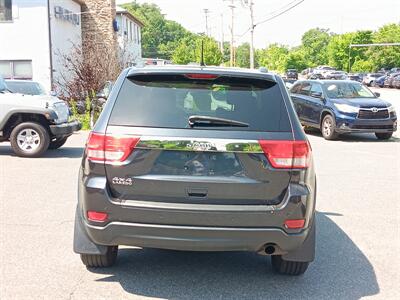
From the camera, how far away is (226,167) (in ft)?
12.2

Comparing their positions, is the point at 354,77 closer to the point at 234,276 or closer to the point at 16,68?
the point at 16,68

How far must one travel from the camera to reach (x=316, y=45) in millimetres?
128750

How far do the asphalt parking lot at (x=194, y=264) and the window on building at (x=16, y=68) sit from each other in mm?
20924

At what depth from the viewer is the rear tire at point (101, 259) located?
4359mm

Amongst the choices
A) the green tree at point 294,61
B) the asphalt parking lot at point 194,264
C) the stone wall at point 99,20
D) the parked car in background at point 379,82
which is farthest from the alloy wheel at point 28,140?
the green tree at point 294,61

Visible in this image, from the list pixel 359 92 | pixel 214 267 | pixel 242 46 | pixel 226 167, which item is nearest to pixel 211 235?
pixel 226 167

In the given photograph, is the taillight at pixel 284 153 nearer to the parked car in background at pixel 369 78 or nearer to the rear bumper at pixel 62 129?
the rear bumper at pixel 62 129

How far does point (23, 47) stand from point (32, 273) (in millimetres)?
24685

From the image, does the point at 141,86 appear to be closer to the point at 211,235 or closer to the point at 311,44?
the point at 211,235

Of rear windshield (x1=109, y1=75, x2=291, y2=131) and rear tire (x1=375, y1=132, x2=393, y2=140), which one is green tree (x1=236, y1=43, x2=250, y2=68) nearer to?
rear tire (x1=375, y1=132, x2=393, y2=140)

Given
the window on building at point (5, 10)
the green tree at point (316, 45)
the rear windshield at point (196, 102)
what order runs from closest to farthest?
the rear windshield at point (196, 102), the window on building at point (5, 10), the green tree at point (316, 45)

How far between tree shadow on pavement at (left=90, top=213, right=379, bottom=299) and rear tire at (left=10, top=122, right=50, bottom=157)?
647cm

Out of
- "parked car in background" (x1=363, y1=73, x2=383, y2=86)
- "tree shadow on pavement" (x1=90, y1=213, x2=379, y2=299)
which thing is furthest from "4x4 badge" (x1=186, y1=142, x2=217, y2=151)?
"parked car in background" (x1=363, y1=73, x2=383, y2=86)

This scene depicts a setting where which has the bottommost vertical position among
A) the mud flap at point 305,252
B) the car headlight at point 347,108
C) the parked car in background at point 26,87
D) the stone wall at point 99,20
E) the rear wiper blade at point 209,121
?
the mud flap at point 305,252
